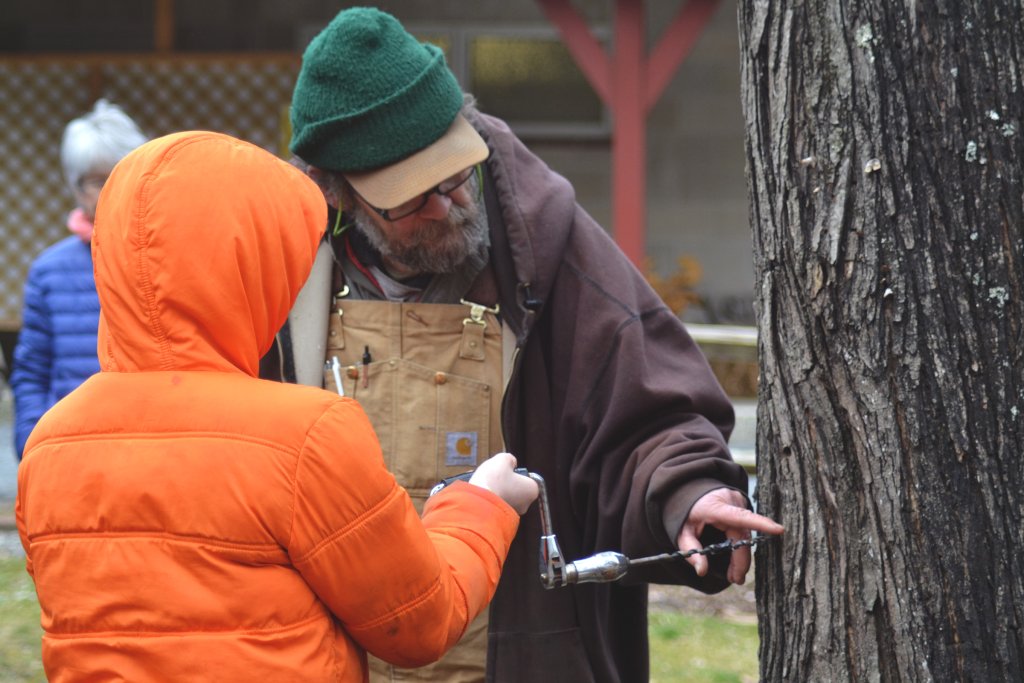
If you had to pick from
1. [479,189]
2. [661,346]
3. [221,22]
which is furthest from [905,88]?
[221,22]

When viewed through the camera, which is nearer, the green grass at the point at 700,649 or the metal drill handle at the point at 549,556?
the metal drill handle at the point at 549,556

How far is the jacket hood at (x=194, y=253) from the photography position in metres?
1.59

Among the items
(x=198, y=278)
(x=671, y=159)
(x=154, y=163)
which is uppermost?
→ (x=154, y=163)

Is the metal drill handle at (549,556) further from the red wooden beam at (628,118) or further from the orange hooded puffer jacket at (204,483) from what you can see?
the red wooden beam at (628,118)

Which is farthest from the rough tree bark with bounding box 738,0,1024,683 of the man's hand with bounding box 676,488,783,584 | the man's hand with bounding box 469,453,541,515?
the man's hand with bounding box 469,453,541,515

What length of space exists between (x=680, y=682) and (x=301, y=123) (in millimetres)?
2642

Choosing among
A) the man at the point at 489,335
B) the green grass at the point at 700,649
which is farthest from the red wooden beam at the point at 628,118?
the man at the point at 489,335

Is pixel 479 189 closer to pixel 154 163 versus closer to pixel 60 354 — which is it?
pixel 154 163

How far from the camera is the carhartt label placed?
2379 millimetres

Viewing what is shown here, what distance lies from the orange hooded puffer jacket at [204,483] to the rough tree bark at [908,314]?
2.13 ft

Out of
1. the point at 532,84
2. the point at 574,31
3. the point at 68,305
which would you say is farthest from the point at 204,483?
the point at 532,84

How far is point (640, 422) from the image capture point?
2271 mm

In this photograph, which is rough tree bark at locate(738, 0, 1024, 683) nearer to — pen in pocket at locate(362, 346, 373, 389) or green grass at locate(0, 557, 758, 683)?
pen in pocket at locate(362, 346, 373, 389)

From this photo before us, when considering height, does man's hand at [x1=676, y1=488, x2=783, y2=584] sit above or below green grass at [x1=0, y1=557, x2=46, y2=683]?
above
